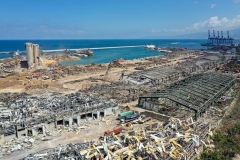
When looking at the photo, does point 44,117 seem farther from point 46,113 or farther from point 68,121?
point 68,121

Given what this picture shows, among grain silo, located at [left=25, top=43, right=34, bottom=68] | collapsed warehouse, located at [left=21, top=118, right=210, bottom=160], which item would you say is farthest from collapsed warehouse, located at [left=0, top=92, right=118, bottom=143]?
grain silo, located at [left=25, top=43, right=34, bottom=68]

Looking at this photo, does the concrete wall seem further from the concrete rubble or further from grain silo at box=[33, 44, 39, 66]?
grain silo at box=[33, 44, 39, 66]

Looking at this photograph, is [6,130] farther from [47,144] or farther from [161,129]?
[161,129]

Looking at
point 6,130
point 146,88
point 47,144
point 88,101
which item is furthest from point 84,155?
point 146,88

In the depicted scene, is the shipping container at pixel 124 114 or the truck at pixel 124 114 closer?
the truck at pixel 124 114

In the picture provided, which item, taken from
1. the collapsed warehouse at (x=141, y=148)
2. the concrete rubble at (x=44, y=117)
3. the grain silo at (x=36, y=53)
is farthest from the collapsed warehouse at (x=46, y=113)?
the grain silo at (x=36, y=53)

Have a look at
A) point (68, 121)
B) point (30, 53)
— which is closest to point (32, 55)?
point (30, 53)

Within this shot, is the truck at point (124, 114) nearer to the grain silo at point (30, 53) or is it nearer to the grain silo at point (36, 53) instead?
the grain silo at point (30, 53)

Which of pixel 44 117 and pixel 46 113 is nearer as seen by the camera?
pixel 44 117
